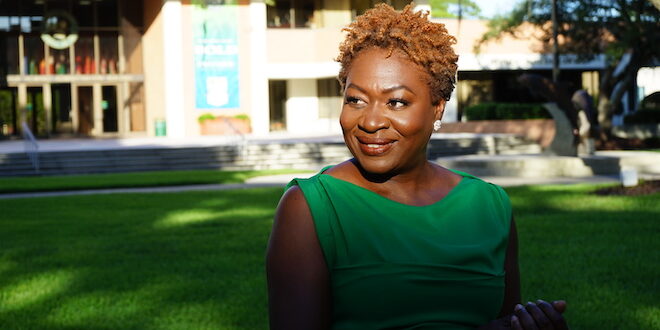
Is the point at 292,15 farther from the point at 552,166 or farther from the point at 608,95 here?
the point at 552,166

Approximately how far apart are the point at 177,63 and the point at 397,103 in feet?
130

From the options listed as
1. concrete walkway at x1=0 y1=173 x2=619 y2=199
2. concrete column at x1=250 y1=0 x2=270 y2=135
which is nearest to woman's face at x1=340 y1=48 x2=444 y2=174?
concrete walkway at x1=0 y1=173 x2=619 y2=199

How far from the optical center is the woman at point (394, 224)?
2107mm

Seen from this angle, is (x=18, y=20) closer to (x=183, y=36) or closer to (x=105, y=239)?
(x=183, y=36)

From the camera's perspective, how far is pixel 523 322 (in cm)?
206

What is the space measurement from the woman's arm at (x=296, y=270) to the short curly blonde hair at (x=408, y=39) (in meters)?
0.43

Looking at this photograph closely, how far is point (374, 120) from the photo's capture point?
7.57 ft

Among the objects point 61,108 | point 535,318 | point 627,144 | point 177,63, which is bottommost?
point 627,144

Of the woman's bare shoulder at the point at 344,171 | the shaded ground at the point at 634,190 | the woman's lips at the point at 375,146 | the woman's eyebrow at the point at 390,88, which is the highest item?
the woman's eyebrow at the point at 390,88

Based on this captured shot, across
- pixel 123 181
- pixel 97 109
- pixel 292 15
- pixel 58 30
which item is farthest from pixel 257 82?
pixel 123 181

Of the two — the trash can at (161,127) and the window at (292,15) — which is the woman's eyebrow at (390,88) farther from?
the window at (292,15)

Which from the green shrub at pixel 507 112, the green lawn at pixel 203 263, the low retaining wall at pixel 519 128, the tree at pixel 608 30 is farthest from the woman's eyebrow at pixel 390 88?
the green shrub at pixel 507 112

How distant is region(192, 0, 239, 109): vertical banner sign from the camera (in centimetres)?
4150

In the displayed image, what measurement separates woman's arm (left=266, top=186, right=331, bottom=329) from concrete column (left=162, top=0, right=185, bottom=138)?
39.7 meters
